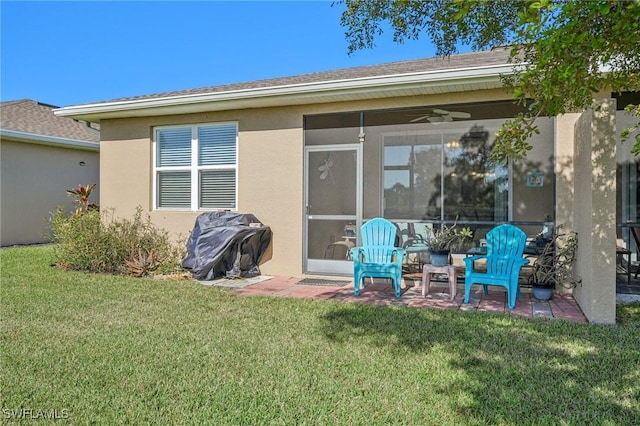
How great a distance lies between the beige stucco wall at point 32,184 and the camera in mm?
11789

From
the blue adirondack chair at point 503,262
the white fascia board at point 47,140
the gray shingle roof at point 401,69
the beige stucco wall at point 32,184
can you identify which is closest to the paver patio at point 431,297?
the blue adirondack chair at point 503,262

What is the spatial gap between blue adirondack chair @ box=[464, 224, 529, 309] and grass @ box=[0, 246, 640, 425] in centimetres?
61

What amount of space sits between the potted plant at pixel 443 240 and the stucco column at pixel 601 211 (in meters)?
1.75

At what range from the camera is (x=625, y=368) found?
329cm

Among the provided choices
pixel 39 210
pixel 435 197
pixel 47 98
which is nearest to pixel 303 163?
pixel 435 197

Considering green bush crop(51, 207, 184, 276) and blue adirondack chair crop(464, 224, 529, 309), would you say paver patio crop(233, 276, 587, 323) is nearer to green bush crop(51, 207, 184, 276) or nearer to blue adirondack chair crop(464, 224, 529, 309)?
blue adirondack chair crop(464, 224, 529, 309)

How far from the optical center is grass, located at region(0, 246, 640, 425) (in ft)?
8.66

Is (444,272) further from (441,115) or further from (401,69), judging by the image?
(401,69)

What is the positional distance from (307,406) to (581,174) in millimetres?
4304

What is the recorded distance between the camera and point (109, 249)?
7707mm

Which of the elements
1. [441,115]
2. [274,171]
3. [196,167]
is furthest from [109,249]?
[441,115]

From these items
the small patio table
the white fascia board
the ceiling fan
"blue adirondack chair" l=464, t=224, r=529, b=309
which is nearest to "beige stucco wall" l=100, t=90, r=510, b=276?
the ceiling fan

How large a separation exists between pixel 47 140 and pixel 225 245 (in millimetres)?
8450

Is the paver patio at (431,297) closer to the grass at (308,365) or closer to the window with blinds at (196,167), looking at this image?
the grass at (308,365)
